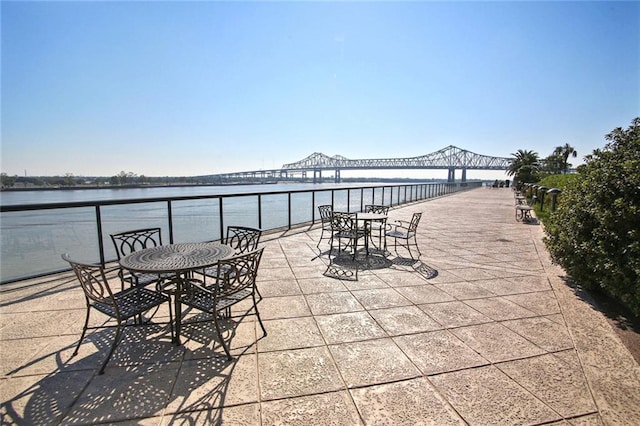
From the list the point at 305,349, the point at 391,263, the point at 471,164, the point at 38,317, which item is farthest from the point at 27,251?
the point at 471,164

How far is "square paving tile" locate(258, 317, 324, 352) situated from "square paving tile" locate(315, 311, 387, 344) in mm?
76

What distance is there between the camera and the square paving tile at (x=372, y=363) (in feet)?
5.61

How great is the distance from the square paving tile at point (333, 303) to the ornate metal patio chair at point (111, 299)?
1284mm

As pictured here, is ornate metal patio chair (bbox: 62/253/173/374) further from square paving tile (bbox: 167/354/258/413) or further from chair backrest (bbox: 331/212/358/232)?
chair backrest (bbox: 331/212/358/232)

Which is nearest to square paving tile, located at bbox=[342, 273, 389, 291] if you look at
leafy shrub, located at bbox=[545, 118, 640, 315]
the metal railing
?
leafy shrub, located at bbox=[545, 118, 640, 315]

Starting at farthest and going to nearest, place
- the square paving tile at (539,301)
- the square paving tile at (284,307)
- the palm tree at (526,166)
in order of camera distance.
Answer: the palm tree at (526,166)
the square paving tile at (539,301)
the square paving tile at (284,307)

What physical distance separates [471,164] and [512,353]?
302 feet

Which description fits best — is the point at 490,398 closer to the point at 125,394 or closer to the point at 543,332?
the point at 543,332

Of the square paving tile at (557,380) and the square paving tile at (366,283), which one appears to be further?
the square paving tile at (366,283)

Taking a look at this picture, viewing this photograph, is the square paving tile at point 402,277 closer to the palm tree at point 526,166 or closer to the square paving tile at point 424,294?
the square paving tile at point 424,294

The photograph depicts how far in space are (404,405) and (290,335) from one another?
98cm

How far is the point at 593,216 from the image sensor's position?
290cm

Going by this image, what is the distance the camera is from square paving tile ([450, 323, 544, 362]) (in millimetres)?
1966

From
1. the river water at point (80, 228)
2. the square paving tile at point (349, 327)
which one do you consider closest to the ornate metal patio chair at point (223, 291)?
the square paving tile at point (349, 327)
